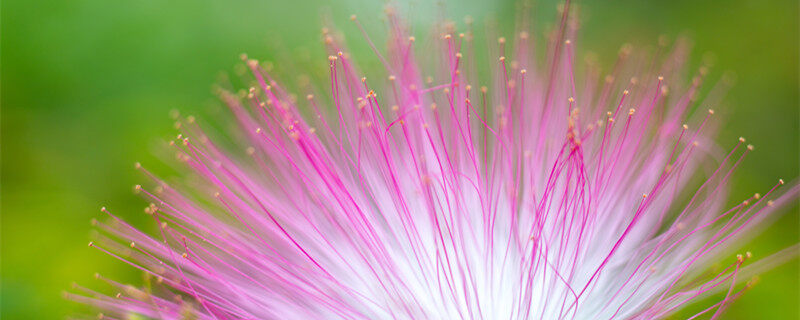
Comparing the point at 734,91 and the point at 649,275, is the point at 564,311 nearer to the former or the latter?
the point at 649,275

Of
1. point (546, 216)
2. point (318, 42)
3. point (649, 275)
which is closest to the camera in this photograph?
point (546, 216)

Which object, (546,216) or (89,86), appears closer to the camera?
(546,216)

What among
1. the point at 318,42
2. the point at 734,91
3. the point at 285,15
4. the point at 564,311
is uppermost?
the point at 285,15

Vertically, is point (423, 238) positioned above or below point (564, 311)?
above

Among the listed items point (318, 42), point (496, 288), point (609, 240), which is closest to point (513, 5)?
point (318, 42)

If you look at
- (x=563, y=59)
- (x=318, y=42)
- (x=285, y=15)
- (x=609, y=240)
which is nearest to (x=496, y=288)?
(x=609, y=240)

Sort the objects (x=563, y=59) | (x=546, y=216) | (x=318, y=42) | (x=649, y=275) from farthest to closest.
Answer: (x=318, y=42) < (x=563, y=59) < (x=649, y=275) < (x=546, y=216)

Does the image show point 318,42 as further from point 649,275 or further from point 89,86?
point 649,275
